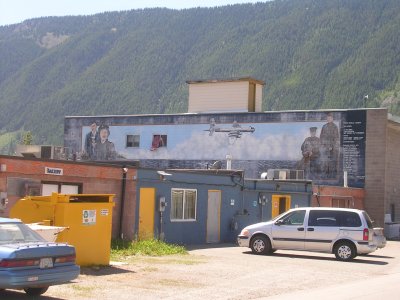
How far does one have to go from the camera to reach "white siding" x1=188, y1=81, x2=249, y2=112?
151 ft

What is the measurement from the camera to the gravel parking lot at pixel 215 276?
1355cm

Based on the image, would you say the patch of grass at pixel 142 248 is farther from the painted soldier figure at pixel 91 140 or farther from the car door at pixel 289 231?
the painted soldier figure at pixel 91 140

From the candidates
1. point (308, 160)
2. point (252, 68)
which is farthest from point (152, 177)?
point (252, 68)

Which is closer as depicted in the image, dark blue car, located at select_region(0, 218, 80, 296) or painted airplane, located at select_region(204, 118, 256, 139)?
dark blue car, located at select_region(0, 218, 80, 296)

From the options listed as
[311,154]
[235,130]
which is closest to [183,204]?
[311,154]

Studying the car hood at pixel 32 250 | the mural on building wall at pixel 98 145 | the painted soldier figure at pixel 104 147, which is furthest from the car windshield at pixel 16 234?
the painted soldier figure at pixel 104 147

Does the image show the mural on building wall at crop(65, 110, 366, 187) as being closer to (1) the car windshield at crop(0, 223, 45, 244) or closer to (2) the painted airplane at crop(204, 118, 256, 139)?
(2) the painted airplane at crop(204, 118, 256, 139)

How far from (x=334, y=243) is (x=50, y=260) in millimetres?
12305

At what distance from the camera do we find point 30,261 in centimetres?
1147

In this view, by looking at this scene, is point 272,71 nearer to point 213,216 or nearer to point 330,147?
point 330,147

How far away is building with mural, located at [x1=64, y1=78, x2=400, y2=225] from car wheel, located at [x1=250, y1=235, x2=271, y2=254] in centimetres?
1459

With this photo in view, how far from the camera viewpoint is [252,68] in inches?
6663

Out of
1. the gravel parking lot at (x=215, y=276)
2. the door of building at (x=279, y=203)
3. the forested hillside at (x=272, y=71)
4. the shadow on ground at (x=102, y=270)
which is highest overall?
the forested hillside at (x=272, y=71)

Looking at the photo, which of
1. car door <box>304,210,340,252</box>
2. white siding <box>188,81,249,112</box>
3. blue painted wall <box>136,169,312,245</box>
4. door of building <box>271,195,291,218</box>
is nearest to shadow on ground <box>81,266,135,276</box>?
blue painted wall <box>136,169,312,245</box>
